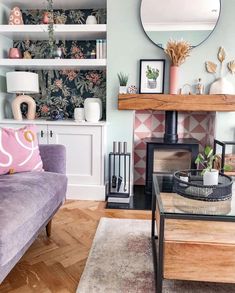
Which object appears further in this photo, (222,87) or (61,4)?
(61,4)

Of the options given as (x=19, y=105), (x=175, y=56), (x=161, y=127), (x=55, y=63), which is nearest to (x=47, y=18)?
(x=55, y=63)

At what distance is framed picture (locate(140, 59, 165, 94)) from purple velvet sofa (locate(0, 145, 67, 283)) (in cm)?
121

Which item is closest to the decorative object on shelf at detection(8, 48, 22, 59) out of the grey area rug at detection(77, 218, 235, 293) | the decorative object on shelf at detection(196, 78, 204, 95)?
the decorative object on shelf at detection(196, 78, 204, 95)

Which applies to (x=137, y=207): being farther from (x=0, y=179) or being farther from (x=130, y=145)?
(x=0, y=179)

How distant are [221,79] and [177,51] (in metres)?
0.51

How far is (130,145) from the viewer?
9.50 feet

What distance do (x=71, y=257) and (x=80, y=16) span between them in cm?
255

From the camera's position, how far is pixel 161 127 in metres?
3.24

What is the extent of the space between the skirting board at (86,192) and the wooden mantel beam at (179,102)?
0.84 metres

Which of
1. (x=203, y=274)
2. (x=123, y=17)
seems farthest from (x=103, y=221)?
(x=123, y=17)

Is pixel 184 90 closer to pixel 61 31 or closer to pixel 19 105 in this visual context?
pixel 61 31

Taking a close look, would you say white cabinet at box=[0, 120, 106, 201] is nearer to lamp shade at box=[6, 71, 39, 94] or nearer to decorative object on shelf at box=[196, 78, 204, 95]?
lamp shade at box=[6, 71, 39, 94]

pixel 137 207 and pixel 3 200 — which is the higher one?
pixel 3 200

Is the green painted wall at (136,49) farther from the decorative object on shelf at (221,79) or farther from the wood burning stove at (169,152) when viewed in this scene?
the wood burning stove at (169,152)
